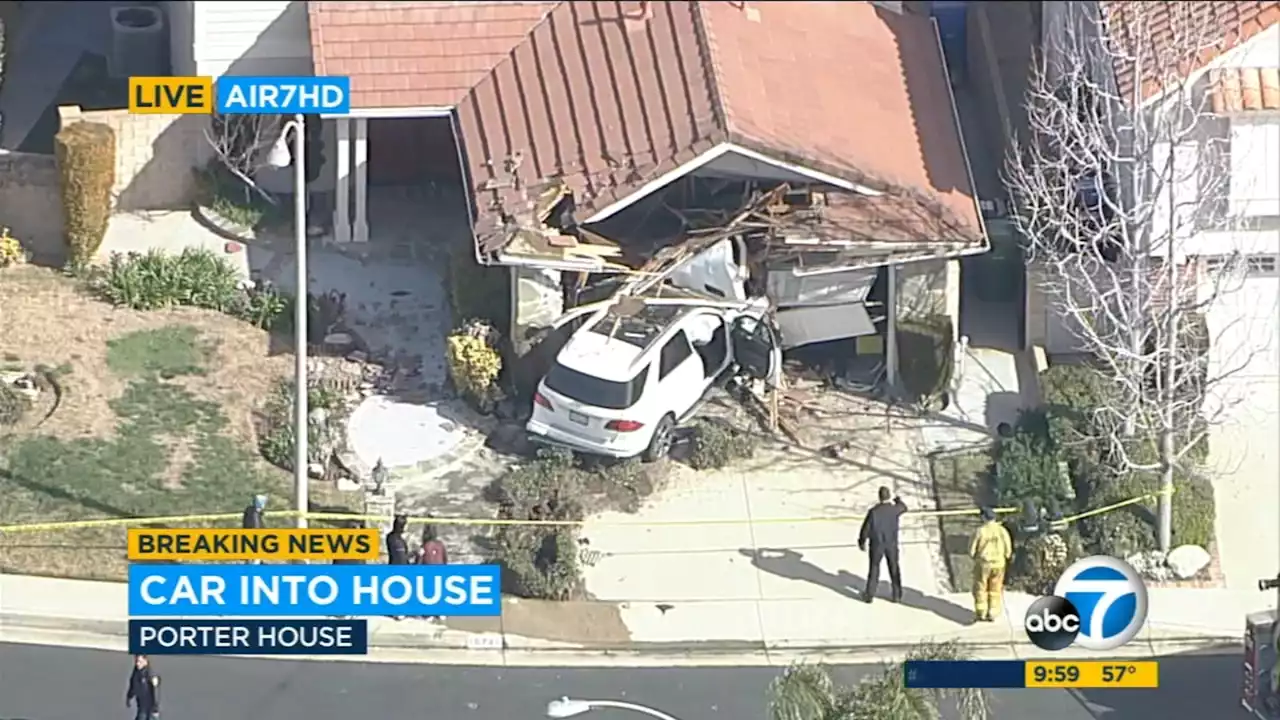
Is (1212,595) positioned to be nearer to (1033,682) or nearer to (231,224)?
(1033,682)

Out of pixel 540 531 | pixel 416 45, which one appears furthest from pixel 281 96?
pixel 416 45

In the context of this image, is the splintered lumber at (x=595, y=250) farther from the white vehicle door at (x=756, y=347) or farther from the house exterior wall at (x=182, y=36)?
the house exterior wall at (x=182, y=36)

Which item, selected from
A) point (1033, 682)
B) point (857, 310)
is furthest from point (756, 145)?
point (1033, 682)

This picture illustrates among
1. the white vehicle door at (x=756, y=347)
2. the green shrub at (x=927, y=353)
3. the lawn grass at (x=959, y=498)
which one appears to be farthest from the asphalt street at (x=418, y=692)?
the green shrub at (x=927, y=353)

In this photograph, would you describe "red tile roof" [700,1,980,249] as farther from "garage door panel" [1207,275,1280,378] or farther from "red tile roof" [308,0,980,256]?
"garage door panel" [1207,275,1280,378]

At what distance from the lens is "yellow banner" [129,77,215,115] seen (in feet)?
105

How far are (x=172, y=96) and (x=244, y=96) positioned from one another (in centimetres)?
204

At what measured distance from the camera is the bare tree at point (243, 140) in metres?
38.8

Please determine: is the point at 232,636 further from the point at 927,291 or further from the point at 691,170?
the point at 927,291

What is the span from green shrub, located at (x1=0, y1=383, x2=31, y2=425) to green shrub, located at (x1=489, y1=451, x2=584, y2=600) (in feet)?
16.4

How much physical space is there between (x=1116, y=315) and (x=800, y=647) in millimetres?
5605

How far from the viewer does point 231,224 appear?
38844mm

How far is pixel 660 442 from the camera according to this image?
115 feet

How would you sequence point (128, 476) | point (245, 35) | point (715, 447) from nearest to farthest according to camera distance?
point (128, 476)
point (715, 447)
point (245, 35)
